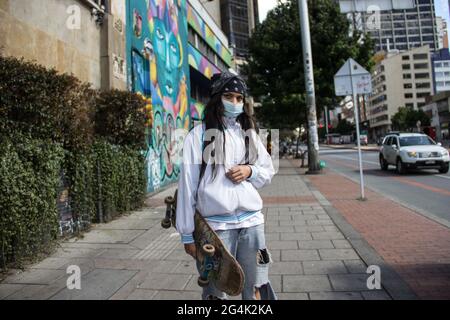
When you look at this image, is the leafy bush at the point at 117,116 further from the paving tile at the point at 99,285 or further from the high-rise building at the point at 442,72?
the high-rise building at the point at 442,72

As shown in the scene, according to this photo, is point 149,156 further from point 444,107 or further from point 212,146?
point 444,107

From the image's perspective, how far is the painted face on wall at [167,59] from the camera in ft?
43.8

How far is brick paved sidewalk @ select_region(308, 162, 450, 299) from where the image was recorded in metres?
3.88

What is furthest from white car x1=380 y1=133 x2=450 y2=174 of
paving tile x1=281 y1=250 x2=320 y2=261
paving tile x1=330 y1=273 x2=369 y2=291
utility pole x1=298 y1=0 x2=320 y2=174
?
paving tile x1=330 y1=273 x2=369 y2=291

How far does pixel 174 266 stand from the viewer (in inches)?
186

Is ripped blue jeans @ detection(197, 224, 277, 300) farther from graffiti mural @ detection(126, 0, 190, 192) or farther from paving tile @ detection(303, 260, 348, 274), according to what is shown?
graffiti mural @ detection(126, 0, 190, 192)

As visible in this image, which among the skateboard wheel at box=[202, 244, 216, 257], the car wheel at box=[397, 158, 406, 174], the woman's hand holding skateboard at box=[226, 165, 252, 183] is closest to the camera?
the skateboard wheel at box=[202, 244, 216, 257]

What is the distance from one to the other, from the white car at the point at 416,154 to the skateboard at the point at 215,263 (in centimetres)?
1399

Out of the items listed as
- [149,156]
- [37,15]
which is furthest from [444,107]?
[37,15]

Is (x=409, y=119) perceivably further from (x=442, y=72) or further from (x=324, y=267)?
(x=324, y=267)

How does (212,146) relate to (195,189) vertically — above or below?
above

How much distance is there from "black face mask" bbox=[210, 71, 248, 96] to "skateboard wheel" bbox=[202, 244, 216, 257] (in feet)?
3.22
